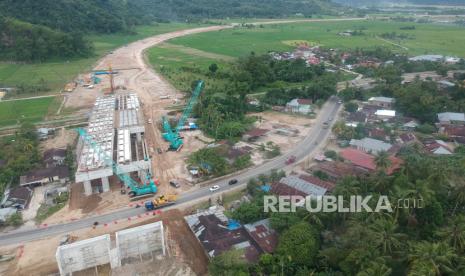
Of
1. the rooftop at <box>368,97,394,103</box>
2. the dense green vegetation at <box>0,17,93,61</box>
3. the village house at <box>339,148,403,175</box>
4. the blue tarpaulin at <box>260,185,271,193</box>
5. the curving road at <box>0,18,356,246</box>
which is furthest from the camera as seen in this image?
the dense green vegetation at <box>0,17,93,61</box>

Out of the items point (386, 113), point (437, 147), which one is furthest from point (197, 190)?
point (386, 113)

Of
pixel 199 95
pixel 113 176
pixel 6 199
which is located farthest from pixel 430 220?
pixel 199 95

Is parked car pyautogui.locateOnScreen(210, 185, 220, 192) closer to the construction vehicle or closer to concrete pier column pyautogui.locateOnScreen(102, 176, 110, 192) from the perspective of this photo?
the construction vehicle

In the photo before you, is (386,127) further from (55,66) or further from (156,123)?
(55,66)

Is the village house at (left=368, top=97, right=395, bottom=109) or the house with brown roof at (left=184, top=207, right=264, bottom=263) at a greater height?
the village house at (left=368, top=97, right=395, bottom=109)

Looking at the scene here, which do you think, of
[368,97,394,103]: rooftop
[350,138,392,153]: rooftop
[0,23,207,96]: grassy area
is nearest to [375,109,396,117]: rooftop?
[368,97,394,103]: rooftop

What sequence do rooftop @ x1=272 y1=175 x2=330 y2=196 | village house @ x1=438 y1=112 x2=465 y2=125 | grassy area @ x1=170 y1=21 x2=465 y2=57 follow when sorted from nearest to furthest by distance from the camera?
1. rooftop @ x1=272 y1=175 x2=330 y2=196
2. village house @ x1=438 y1=112 x2=465 y2=125
3. grassy area @ x1=170 y1=21 x2=465 y2=57
